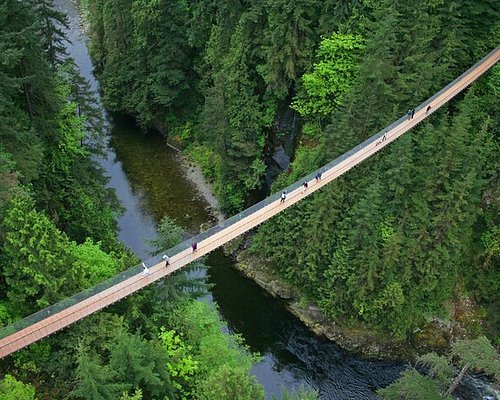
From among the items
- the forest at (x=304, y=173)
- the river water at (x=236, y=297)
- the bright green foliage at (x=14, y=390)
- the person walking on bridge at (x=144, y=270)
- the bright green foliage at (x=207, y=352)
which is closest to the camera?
the bright green foliage at (x=14, y=390)

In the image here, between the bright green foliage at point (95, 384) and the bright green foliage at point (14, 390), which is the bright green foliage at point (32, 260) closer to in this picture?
the bright green foliage at point (14, 390)

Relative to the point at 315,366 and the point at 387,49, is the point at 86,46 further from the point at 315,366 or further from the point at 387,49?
the point at 315,366

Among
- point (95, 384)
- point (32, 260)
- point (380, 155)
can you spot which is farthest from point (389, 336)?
point (32, 260)

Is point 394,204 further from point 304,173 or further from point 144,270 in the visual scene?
point 144,270

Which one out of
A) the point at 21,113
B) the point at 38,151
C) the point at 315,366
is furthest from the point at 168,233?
the point at 315,366

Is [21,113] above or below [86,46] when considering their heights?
above

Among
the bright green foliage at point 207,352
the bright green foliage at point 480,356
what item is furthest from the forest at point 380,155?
the bright green foliage at point 207,352
